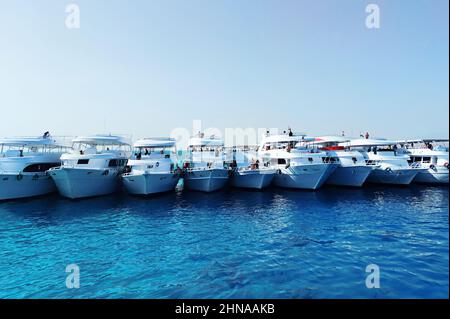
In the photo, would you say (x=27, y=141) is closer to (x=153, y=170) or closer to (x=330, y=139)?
(x=153, y=170)

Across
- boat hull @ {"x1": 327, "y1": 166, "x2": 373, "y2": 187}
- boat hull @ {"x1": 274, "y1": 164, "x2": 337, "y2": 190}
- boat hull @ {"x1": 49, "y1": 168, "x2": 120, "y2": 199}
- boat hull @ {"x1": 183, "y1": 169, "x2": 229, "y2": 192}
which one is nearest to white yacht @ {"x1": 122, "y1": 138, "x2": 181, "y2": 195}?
boat hull @ {"x1": 183, "y1": 169, "x2": 229, "y2": 192}

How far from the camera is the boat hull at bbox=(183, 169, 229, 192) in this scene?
32.4 meters

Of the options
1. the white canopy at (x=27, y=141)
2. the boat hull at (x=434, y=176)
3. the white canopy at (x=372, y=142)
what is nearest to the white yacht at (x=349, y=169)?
the white canopy at (x=372, y=142)

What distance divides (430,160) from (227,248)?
4214cm

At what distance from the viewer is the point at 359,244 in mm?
14875

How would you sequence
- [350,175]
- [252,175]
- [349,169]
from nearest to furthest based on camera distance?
[252,175] < [349,169] < [350,175]

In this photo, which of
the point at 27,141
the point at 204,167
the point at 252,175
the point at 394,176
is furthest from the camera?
the point at 394,176

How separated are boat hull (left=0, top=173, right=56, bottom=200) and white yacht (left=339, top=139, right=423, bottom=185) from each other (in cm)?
4642

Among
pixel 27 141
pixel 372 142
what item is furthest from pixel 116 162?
pixel 372 142

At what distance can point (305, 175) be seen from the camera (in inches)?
1296

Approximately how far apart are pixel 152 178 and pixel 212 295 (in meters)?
22.2

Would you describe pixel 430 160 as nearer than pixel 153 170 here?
No

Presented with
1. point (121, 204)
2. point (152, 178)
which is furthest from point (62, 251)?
point (152, 178)

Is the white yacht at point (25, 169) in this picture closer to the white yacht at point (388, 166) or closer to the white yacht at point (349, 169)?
the white yacht at point (349, 169)
